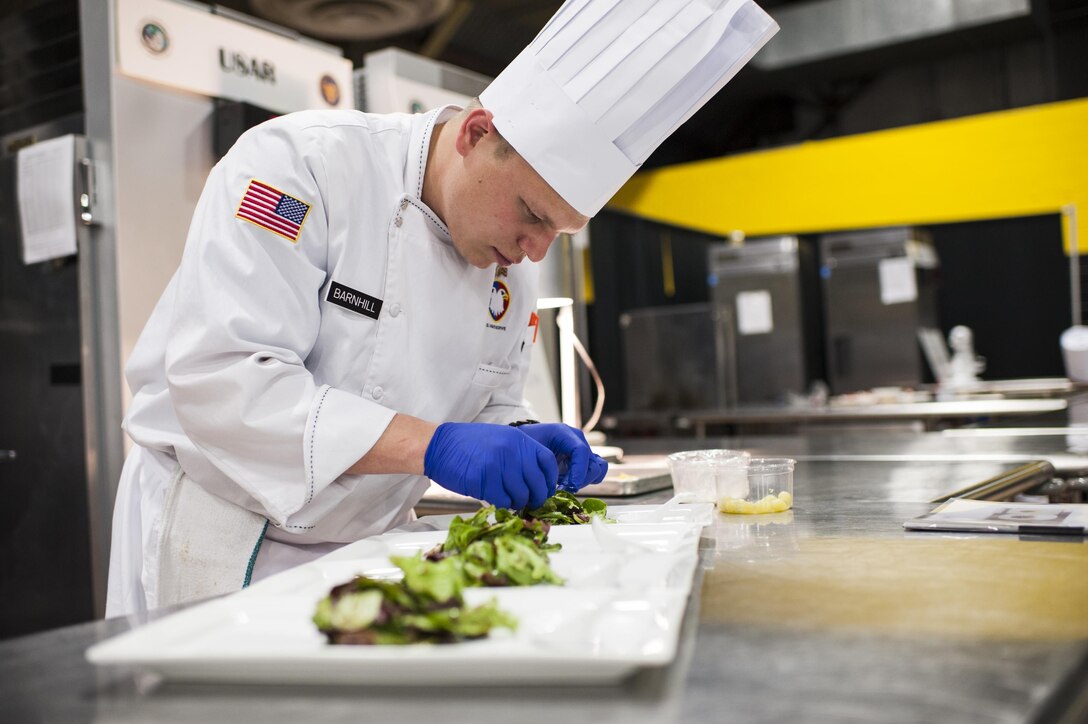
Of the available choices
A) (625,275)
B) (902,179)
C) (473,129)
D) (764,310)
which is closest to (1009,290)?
(902,179)

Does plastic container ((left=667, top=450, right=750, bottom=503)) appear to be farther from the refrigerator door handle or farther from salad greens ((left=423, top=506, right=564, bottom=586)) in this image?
the refrigerator door handle

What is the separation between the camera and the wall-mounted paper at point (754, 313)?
22.1 ft

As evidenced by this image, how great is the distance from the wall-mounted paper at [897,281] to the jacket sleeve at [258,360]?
248 inches

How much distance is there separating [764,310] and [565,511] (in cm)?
566

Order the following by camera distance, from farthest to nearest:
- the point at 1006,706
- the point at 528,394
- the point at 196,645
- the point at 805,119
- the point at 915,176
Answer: the point at 805,119, the point at 915,176, the point at 528,394, the point at 196,645, the point at 1006,706

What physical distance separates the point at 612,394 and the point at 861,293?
2046mm

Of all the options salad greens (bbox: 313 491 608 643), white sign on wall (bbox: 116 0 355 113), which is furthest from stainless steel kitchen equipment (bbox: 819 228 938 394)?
salad greens (bbox: 313 491 608 643)

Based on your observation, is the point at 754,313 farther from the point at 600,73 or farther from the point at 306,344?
the point at 306,344

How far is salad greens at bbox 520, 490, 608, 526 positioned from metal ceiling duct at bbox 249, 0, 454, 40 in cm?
481

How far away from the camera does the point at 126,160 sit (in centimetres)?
259

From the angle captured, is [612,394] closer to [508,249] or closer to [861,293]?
[861,293]

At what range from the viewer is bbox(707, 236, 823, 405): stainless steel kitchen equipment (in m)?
6.66

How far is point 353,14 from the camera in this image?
5.58 metres

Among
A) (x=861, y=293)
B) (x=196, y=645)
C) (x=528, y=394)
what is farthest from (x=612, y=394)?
(x=196, y=645)
